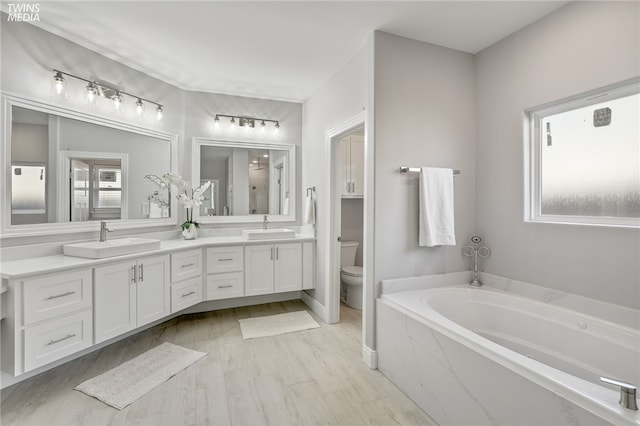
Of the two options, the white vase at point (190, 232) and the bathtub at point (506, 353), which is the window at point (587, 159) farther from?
the white vase at point (190, 232)

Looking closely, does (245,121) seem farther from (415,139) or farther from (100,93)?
(415,139)

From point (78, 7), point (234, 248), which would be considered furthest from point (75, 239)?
point (78, 7)

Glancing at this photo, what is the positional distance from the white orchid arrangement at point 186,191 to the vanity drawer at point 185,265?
1.34 ft

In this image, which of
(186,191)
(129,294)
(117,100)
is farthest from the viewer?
(186,191)

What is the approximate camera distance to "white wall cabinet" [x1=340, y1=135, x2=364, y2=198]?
12.5 feet

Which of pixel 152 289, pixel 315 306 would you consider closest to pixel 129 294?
pixel 152 289

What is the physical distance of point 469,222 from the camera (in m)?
2.61

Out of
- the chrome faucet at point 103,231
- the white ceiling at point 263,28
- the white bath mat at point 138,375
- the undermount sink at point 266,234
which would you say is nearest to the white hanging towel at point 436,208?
the white ceiling at point 263,28

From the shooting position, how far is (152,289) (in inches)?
99.7

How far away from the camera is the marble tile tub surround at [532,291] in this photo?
67.3 inches

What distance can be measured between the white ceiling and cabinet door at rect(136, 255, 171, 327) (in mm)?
1820

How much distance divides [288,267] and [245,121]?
1.83 m

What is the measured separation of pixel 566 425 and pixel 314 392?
1.34 metres

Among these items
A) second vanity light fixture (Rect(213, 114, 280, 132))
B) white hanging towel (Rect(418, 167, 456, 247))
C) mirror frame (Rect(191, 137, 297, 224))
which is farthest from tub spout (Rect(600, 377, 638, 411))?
second vanity light fixture (Rect(213, 114, 280, 132))
